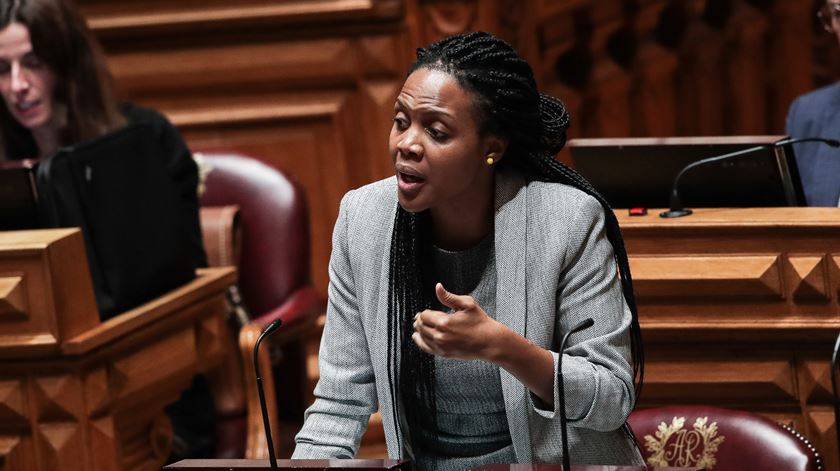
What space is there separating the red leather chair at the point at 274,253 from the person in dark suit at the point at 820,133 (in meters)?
1.21

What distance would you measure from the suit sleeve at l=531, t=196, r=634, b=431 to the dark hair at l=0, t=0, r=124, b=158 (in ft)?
5.80

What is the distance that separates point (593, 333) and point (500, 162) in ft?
0.99

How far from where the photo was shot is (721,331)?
261 centimetres

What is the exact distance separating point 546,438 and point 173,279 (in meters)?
1.34

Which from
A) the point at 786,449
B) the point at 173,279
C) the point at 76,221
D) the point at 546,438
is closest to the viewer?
the point at 546,438

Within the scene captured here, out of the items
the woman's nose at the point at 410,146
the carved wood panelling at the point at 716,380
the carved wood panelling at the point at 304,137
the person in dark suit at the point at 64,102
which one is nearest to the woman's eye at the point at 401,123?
the woman's nose at the point at 410,146

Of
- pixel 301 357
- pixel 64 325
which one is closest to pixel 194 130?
pixel 301 357

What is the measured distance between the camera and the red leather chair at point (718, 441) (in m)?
2.10

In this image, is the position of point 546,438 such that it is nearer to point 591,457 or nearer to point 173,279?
point 591,457

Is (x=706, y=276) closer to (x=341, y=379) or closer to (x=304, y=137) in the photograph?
(x=341, y=379)

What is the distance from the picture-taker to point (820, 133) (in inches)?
131

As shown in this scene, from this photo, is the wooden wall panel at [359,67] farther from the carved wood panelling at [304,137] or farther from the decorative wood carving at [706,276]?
the decorative wood carving at [706,276]

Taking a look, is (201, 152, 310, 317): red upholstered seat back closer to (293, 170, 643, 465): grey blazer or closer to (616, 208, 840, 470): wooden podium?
(616, 208, 840, 470): wooden podium

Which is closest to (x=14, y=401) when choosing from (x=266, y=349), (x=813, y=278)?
(x=266, y=349)
